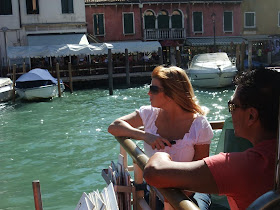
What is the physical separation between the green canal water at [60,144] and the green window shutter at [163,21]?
1274cm

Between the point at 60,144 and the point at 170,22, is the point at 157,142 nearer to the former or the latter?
the point at 60,144

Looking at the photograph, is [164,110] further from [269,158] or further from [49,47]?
[49,47]

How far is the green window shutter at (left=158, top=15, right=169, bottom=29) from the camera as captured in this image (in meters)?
31.6

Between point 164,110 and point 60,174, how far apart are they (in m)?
5.52

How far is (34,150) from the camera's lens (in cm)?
1010

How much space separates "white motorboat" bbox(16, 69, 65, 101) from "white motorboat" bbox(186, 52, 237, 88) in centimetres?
651

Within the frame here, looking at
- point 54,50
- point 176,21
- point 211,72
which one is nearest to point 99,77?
point 54,50

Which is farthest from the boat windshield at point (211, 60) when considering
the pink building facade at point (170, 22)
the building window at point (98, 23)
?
the building window at point (98, 23)

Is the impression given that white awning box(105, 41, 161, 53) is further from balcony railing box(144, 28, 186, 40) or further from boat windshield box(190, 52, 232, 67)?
boat windshield box(190, 52, 232, 67)

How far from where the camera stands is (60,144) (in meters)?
10.6

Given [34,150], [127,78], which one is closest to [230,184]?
[34,150]

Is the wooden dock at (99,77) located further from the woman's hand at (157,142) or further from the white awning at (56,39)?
the woman's hand at (157,142)

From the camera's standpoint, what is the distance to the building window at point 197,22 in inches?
1273

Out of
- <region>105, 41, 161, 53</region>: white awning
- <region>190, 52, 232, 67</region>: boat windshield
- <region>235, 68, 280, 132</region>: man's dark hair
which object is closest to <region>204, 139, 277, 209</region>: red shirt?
<region>235, 68, 280, 132</region>: man's dark hair
